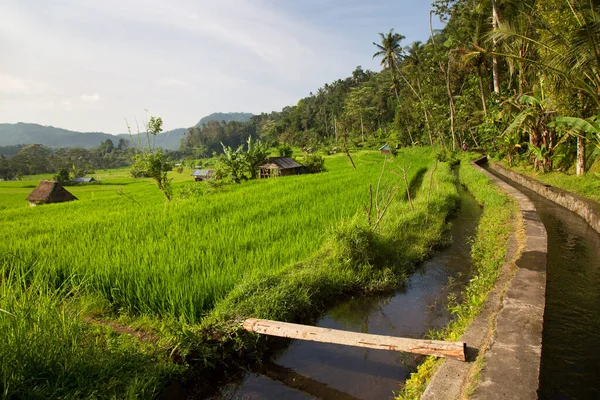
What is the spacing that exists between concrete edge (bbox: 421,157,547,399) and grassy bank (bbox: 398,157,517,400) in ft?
0.34

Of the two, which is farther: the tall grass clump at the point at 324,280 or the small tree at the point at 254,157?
the small tree at the point at 254,157

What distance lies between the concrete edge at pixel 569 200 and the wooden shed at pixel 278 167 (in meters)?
11.8

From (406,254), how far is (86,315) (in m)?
3.95

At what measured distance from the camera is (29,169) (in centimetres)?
5016

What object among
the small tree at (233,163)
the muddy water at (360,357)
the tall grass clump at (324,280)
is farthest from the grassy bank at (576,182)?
the small tree at (233,163)

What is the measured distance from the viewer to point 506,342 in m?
2.50

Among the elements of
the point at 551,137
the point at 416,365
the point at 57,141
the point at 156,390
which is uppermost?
the point at 57,141

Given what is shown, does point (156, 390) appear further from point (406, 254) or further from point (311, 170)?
point (311, 170)

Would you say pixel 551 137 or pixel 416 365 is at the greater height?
pixel 551 137

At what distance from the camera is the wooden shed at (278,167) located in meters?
19.5

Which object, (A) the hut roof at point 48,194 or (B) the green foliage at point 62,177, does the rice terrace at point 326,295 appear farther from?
(B) the green foliage at point 62,177

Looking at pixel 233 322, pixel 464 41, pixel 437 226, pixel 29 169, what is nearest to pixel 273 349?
pixel 233 322

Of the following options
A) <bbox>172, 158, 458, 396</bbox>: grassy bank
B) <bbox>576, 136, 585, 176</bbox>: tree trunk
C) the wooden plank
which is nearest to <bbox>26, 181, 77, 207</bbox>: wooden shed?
<bbox>172, 158, 458, 396</bbox>: grassy bank

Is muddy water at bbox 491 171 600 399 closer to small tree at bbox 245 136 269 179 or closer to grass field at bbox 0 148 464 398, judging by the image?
grass field at bbox 0 148 464 398
